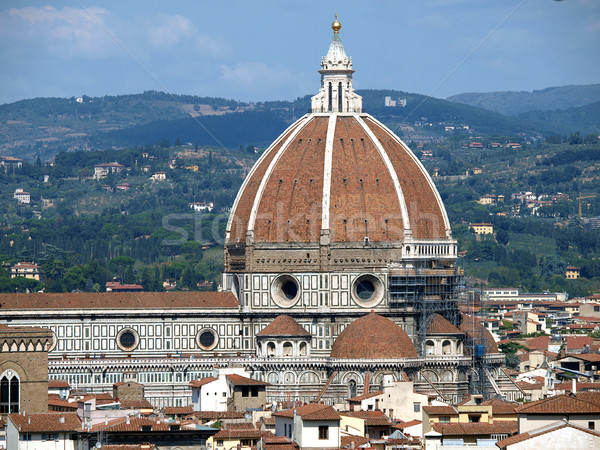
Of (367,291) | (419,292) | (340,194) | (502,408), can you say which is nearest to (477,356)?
(419,292)

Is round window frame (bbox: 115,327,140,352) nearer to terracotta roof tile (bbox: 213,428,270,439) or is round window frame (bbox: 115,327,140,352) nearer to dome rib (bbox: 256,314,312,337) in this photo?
dome rib (bbox: 256,314,312,337)

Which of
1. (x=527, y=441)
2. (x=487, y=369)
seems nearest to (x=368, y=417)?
(x=527, y=441)

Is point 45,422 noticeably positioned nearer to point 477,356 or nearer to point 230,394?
point 230,394

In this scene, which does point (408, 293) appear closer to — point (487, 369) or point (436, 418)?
point (487, 369)

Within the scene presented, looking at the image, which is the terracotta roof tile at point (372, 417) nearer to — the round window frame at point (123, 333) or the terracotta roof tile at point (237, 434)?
the terracotta roof tile at point (237, 434)

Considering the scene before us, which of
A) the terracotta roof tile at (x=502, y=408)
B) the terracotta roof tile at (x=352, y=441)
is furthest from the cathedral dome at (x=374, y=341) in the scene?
the terracotta roof tile at (x=352, y=441)

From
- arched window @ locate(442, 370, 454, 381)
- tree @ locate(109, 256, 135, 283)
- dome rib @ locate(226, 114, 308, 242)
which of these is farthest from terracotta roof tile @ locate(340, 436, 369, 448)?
tree @ locate(109, 256, 135, 283)
